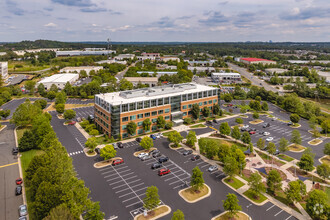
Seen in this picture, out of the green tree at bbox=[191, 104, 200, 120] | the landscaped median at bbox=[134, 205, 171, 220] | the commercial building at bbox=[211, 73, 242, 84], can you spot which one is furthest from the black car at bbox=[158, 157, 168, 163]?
the commercial building at bbox=[211, 73, 242, 84]

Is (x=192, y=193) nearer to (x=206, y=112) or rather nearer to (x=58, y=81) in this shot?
(x=206, y=112)

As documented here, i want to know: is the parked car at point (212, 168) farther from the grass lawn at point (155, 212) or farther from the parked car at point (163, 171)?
the grass lawn at point (155, 212)

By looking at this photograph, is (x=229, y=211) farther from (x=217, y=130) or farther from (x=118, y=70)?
(x=118, y=70)

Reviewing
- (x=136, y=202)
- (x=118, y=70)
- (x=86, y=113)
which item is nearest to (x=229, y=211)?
(x=136, y=202)

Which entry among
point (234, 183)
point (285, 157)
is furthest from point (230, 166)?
point (285, 157)

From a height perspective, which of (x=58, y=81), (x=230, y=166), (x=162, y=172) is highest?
(x=58, y=81)

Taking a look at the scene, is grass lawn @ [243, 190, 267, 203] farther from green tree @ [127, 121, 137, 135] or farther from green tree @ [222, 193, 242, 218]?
green tree @ [127, 121, 137, 135]
